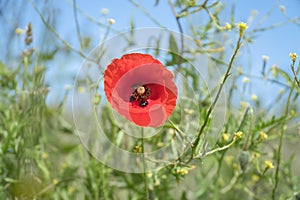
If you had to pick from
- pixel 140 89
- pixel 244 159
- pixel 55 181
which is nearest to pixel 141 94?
pixel 140 89

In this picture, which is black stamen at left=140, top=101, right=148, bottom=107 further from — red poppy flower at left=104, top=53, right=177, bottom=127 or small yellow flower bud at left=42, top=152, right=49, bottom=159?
small yellow flower bud at left=42, top=152, right=49, bottom=159

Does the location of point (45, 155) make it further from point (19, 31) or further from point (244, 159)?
point (244, 159)

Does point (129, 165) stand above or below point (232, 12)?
below

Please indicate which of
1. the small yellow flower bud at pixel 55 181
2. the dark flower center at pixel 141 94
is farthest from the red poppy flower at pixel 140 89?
the small yellow flower bud at pixel 55 181

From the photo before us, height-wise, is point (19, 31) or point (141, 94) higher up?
point (19, 31)

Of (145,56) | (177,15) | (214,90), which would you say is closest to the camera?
(145,56)

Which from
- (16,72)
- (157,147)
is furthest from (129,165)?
(16,72)

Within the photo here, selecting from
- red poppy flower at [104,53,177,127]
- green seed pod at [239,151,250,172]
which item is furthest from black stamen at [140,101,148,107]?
green seed pod at [239,151,250,172]

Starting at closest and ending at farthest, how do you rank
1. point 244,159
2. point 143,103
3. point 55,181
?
1. point 143,103
2. point 244,159
3. point 55,181

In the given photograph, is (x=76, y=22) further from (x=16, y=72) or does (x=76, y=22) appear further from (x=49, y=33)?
(x=16, y=72)
